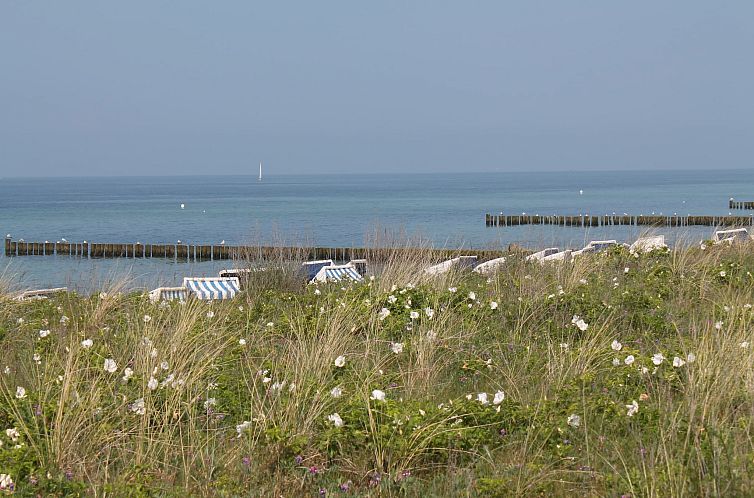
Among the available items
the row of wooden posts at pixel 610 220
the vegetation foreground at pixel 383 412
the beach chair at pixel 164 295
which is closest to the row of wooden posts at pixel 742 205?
the row of wooden posts at pixel 610 220

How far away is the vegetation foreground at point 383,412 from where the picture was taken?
4.09 m

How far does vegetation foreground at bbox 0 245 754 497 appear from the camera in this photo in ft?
13.4

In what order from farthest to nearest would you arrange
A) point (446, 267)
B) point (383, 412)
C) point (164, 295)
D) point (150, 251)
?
point (150, 251)
point (446, 267)
point (164, 295)
point (383, 412)

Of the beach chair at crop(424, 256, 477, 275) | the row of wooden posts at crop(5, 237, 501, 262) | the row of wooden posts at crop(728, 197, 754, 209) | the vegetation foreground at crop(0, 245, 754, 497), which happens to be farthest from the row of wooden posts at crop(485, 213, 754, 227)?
the vegetation foreground at crop(0, 245, 754, 497)

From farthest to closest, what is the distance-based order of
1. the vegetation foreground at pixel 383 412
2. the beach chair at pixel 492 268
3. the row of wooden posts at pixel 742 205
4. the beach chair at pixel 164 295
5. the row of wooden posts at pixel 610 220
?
1. the row of wooden posts at pixel 742 205
2. the row of wooden posts at pixel 610 220
3. the beach chair at pixel 492 268
4. the beach chair at pixel 164 295
5. the vegetation foreground at pixel 383 412

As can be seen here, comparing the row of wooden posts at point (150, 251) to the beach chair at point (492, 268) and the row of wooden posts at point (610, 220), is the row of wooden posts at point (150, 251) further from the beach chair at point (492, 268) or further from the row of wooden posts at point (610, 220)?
the beach chair at point (492, 268)

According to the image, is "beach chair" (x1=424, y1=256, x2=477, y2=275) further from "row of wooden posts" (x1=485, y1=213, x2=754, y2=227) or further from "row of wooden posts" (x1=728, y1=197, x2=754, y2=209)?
"row of wooden posts" (x1=728, y1=197, x2=754, y2=209)

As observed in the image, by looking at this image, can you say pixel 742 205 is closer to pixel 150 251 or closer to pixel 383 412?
pixel 150 251

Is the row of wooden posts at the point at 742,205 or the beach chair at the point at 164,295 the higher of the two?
the beach chair at the point at 164,295

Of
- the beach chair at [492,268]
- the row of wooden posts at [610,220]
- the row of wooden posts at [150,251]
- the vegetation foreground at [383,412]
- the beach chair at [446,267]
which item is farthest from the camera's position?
the row of wooden posts at [610,220]

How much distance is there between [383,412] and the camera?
4695mm

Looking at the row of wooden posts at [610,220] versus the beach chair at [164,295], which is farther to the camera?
the row of wooden posts at [610,220]

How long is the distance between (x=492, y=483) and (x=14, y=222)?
81.9m

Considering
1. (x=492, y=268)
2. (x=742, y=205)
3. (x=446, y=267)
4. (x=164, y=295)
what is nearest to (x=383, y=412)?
(x=164, y=295)
